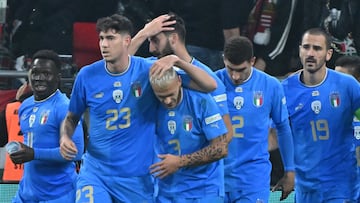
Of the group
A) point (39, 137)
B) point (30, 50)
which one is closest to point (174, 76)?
point (39, 137)

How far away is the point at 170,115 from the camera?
29.1ft

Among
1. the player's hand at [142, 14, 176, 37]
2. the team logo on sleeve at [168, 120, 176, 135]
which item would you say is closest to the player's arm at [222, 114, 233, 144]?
the team logo on sleeve at [168, 120, 176, 135]

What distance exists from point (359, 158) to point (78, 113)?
2.61 m

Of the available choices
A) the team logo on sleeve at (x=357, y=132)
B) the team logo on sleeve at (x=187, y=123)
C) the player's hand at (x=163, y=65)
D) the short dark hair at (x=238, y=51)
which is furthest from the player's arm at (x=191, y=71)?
the team logo on sleeve at (x=357, y=132)

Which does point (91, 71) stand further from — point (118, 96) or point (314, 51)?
point (314, 51)

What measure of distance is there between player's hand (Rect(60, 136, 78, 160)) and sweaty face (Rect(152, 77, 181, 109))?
2.80ft

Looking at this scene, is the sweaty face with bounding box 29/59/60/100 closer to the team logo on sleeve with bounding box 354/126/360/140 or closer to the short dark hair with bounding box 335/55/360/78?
the team logo on sleeve with bounding box 354/126/360/140

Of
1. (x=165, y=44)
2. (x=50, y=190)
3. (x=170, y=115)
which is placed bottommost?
(x=50, y=190)

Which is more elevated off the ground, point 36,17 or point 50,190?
point 36,17

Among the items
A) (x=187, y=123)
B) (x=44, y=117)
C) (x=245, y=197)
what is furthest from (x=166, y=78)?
(x=44, y=117)

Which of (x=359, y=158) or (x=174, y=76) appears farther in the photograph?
(x=359, y=158)

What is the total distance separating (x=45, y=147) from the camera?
9.94 meters

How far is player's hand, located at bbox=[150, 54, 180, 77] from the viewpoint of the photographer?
27.9 ft

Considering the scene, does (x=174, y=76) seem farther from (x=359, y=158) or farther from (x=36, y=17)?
(x=36, y=17)
